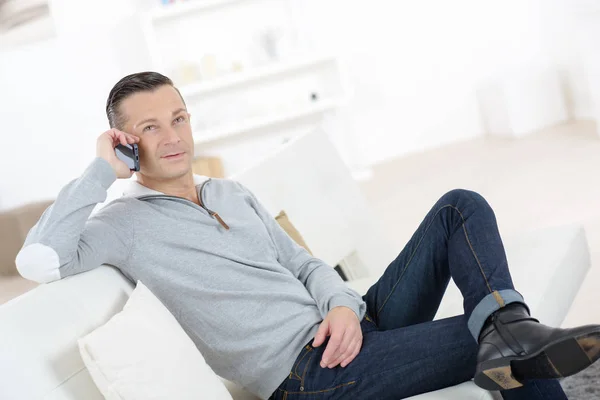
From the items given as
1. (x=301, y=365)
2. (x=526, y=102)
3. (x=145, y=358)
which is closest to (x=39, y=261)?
(x=145, y=358)

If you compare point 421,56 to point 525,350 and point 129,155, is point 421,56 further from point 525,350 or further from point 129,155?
point 525,350

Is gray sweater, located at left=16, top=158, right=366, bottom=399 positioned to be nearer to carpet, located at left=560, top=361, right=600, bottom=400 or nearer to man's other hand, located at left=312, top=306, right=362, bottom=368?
man's other hand, located at left=312, top=306, right=362, bottom=368

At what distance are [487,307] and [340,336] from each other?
0.99 feet

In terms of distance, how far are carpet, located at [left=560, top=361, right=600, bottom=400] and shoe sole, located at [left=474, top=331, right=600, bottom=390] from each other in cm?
77

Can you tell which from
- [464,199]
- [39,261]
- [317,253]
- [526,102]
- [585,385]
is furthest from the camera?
[526,102]

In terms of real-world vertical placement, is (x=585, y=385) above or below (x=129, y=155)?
below

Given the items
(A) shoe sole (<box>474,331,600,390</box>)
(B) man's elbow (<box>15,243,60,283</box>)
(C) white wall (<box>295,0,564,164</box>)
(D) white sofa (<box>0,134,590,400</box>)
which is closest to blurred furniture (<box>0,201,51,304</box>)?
(C) white wall (<box>295,0,564,164</box>)

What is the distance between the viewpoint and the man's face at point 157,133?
1.87 m

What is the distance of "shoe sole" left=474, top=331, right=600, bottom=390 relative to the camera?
136 cm

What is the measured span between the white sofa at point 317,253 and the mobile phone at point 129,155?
0.24m

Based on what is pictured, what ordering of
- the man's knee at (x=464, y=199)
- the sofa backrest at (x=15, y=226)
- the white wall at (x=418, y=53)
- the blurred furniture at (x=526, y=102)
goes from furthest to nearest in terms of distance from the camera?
the white wall at (x=418, y=53) < the blurred furniture at (x=526, y=102) < the sofa backrest at (x=15, y=226) < the man's knee at (x=464, y=199)

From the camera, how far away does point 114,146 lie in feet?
5.97

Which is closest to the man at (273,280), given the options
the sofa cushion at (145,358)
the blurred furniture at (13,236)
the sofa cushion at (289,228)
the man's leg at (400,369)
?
the man's leg at (400,369)

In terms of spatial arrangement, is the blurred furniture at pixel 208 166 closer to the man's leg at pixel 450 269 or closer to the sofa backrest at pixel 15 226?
the sofa backrest at pixel 15 226
